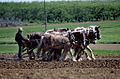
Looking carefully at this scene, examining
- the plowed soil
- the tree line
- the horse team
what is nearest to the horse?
the horse team

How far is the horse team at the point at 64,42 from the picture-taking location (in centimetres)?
2261

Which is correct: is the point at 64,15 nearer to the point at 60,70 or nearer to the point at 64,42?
the point at 64,42

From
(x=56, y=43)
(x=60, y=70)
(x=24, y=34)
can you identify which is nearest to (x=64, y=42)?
(x=56, y=43)

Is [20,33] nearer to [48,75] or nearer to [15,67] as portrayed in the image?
[15,67]

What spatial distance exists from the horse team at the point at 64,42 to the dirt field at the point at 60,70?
3.01 ft

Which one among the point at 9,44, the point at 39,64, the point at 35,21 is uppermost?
the point at 39,64

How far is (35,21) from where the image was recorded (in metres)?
76.3

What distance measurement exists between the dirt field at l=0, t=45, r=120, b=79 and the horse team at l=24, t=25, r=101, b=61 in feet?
3.01

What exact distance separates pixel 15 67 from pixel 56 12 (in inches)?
2352

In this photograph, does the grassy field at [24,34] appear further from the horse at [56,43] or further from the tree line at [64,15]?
the tree line at [64,15]

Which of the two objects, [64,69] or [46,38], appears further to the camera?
[46,38]

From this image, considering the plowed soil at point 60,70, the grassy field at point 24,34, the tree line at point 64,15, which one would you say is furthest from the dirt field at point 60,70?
the tree line at point 64,15

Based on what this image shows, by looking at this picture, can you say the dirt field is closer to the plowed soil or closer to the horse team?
the plowed soil

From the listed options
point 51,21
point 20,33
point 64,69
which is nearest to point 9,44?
point 20,33
